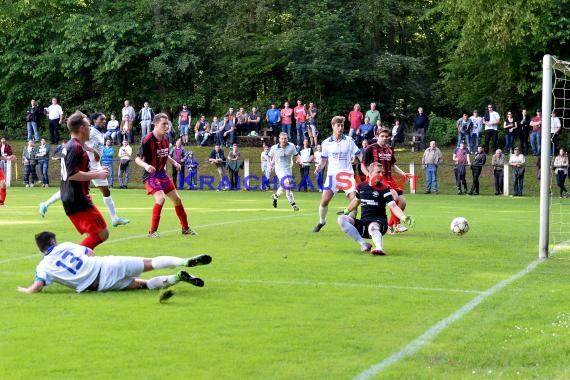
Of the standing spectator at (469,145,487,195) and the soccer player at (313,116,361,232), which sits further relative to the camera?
the standing spectator at (469,145,487,195)

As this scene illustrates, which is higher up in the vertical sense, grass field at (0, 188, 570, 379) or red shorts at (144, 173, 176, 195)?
red shorts at (144, 173, 176, 195)

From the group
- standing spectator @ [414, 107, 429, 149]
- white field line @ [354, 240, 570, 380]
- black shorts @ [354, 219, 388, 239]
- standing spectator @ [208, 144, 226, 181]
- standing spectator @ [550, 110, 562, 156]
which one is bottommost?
white field line @ [354, 240, 570, 380]

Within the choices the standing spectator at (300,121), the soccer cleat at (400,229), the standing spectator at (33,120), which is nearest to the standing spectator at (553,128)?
the soccer cleat at (400,229)

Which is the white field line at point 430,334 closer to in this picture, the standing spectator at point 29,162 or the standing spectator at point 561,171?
the standing spectator at point 561,171

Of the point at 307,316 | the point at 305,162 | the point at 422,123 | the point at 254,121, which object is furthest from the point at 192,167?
the point at 307,316

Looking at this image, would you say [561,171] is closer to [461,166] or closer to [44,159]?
[461,166]

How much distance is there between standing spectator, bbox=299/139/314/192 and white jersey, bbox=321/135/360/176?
17144mm

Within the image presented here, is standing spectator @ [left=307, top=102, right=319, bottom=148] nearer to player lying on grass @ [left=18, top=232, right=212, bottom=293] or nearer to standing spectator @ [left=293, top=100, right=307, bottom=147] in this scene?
standing spectator @ [left=293, top=100, right=307, bottom=147]

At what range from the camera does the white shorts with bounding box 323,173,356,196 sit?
17453mm

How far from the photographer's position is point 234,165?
38188 mm

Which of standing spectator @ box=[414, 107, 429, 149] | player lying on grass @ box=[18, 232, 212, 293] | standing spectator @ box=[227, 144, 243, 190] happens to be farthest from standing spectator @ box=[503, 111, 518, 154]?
player lying on grass @ box=[18, 232, 212, 293]

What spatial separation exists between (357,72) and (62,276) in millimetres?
36631

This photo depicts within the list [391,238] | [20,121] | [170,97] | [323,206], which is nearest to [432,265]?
[391,238]

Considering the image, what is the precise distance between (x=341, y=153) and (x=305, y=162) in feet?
58.4
